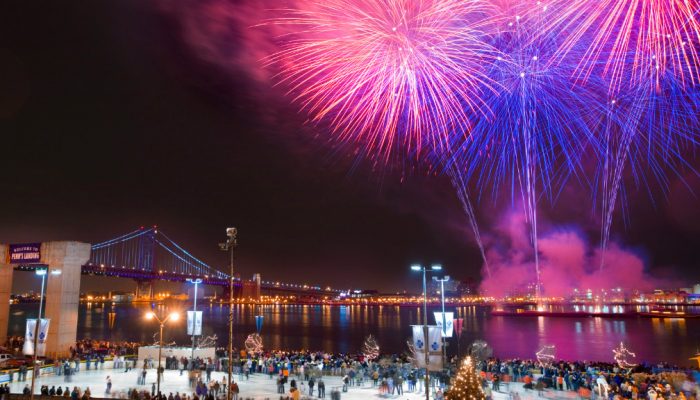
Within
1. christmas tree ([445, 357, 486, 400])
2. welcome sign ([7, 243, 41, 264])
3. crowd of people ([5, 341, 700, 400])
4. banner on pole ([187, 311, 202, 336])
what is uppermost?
welcome sign ([7, 243, 41, 264])

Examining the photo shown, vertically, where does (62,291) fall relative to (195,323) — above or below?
above

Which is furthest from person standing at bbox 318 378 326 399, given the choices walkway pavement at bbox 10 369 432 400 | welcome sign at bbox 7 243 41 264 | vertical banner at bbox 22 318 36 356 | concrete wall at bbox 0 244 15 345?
concrete wall at bbox 0 244 15 345

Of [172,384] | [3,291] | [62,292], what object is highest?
[3,291]

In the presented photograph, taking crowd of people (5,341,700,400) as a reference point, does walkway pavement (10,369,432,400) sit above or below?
below

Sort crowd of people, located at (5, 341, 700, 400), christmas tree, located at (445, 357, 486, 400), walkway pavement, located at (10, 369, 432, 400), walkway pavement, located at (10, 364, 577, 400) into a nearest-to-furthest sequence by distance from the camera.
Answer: christmas tree, located at (445, 357, 486, 400)
crowd of people, located at (5, 341, 700, 400)
walkway pavement, located at (10, 364, 577, 400)
walkway pavement, located at (10, 369, 432, 400)

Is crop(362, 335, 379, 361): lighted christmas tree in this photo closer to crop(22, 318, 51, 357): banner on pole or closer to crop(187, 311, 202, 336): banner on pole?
crop(187, 311, 202, 336): banner on pole

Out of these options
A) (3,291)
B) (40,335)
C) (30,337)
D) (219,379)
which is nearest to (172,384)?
(219,379)

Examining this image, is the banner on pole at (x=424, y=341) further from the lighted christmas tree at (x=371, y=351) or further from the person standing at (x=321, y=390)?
the lighted christmas tree at (x=371, y=351)

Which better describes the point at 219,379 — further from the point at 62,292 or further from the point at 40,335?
the point at 62,292

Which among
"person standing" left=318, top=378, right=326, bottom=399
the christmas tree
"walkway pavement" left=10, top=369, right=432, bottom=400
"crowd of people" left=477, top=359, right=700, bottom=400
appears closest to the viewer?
the christmas tree
